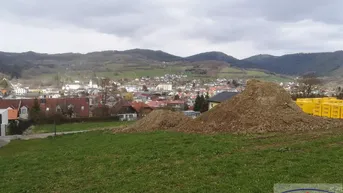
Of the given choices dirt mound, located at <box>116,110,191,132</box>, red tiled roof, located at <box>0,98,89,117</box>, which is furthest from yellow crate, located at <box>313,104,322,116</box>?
red tiled roof, located at <box>0,98,89,117</box>

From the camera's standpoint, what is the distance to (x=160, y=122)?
1104 inches

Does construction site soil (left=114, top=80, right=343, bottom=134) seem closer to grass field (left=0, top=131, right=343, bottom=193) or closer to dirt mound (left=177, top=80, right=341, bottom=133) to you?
dirt mound (left=177, top=80, right=341, bottom=133)

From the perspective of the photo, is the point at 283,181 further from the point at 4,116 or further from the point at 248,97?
the point at 4,116

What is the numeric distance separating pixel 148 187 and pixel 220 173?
2.41 metres

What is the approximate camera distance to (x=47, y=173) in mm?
13664

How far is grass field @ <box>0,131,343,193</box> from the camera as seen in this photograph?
31.4ft

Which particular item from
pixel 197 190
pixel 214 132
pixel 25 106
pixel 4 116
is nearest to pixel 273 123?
pixel 214 132

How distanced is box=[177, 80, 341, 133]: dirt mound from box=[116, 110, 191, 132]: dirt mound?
3.39m

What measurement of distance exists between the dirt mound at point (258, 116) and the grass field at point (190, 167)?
3224 mm

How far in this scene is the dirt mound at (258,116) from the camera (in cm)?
2061

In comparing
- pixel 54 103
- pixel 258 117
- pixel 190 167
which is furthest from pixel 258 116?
Result: pixel 54 103

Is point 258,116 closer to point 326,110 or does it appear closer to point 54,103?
point 326,110

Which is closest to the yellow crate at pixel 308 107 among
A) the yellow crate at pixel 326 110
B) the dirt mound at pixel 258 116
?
the yellow crate at pixel 326 110

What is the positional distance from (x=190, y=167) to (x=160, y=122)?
16.3m
